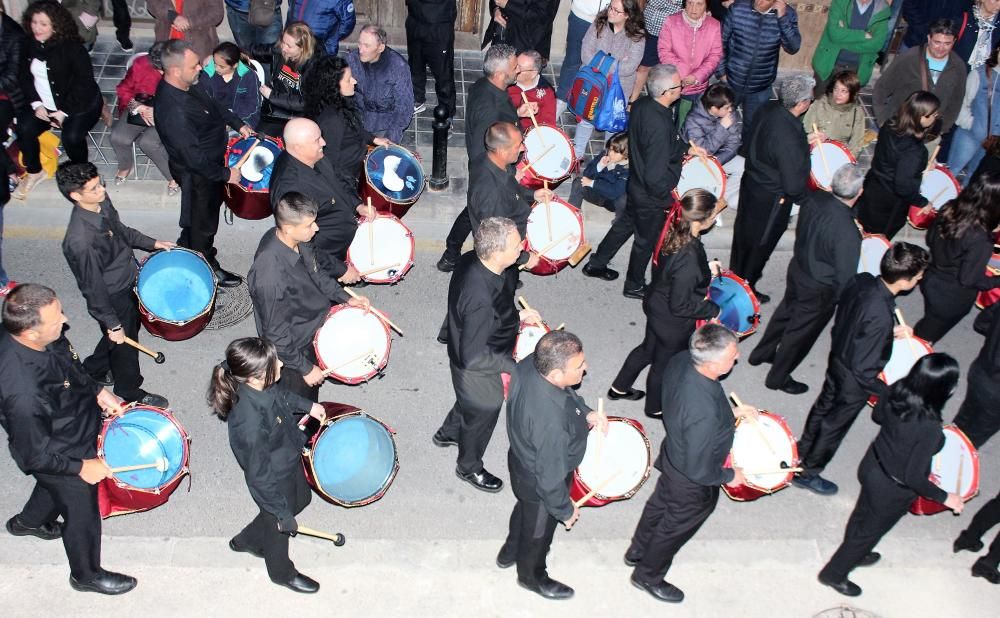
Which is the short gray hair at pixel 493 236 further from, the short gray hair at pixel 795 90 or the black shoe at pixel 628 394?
the short gray hair at pixel 795 90

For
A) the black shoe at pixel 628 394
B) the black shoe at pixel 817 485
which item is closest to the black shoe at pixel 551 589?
the black shoe at pixel 628 394

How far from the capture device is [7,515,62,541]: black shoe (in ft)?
18.4

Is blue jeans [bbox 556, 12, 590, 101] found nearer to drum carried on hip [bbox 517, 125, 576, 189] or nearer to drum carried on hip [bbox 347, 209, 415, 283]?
drum carried on hip [bbox 517, 125, 576, 189]

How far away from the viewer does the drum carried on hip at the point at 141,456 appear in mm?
5223

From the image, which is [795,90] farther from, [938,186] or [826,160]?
[938,186]

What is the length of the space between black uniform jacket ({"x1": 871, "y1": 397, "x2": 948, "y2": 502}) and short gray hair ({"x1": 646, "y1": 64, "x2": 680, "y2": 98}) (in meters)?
2.97

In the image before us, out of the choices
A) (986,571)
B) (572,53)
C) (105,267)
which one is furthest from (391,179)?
(986,571)

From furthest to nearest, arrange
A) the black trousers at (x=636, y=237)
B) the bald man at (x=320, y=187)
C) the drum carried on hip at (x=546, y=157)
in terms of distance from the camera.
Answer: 1. the drum carried on hip at (x=546, y=157)
2. the black trousers at (x=636, y=237)
3. the bald man at (x=320, y=187)

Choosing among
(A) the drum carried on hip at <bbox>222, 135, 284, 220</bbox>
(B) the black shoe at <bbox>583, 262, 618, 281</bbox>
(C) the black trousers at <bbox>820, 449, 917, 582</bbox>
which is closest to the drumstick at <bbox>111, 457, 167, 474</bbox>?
(A) the drum carried on hip at <bbox>222, 135, 284, 220</bbox>

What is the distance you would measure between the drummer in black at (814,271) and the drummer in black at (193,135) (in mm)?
4280

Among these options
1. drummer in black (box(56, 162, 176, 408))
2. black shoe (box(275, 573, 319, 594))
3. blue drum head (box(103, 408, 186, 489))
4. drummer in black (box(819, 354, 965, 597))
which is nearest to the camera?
drummer in black (box(819, 354, 965, 597))

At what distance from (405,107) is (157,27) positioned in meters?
3.29

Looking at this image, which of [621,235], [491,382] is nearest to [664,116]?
[621,235]

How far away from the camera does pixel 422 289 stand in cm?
805
